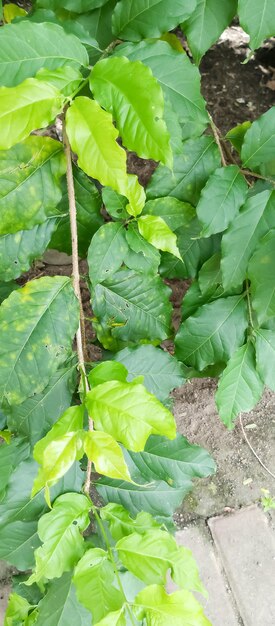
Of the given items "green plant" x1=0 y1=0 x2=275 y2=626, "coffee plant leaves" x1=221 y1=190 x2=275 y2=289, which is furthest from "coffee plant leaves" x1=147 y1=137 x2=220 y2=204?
"coffee plant leaves" x1=221 y1=190 x2=275 y2=289

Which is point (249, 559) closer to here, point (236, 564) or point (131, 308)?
point (236, 564)

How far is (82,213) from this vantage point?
4.59ft

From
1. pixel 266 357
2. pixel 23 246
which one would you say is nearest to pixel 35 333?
pixel 23 246

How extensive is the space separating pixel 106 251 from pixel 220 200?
1.03ft

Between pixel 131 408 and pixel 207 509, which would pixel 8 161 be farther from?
pixel 207 509

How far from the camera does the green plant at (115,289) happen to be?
3.18 ft

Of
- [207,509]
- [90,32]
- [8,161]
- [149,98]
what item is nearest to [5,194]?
[8,161]

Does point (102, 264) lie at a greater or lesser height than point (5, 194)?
lesser

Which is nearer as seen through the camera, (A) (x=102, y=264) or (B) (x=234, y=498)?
(A) (x=102, y=264)

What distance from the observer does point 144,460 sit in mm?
1408

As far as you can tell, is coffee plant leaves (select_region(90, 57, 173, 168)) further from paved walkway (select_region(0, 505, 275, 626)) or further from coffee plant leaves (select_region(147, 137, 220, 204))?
paved walkway (select_region(0, 505, 275, 626))

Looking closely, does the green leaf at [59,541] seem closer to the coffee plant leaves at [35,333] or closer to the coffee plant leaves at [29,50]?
the coffee plant leaves at [35,333]

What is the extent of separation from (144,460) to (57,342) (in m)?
0.42

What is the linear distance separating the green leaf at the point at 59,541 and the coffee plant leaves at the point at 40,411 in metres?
0.25
